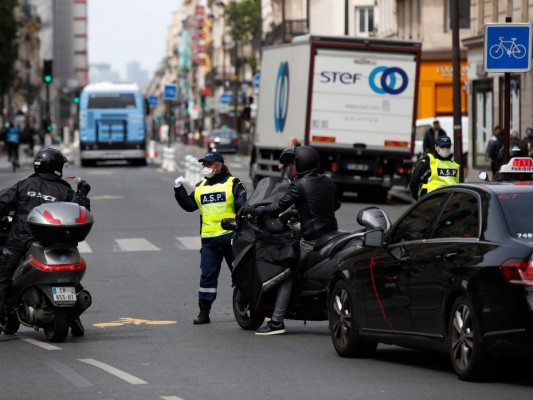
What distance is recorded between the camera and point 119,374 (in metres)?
11.3

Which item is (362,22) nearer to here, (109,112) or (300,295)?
(109,112)

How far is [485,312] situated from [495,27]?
903 cm

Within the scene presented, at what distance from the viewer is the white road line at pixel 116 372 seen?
35.7 ft

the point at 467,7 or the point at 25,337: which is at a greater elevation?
the point at 467,7

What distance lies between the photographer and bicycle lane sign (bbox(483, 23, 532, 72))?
1838cm

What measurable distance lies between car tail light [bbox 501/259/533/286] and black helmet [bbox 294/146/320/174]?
14.5 feet

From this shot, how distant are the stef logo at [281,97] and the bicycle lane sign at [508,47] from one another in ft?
65.9

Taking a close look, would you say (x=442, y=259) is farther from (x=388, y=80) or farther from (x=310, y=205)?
(x=388, y=80)

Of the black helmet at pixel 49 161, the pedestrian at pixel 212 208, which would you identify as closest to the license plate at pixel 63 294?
the black helmet at pixel 49 161

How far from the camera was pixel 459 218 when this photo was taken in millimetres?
10711

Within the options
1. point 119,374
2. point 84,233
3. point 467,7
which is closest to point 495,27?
point 84,233

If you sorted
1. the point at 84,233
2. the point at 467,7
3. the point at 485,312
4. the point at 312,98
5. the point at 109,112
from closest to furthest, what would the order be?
1. the point at 485,312
2. the point at 84,233
3. the point at 312,98
4. the point at 467,7
5. the point at 109,112

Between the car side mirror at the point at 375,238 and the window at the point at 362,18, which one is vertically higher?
the window at the point at 362,18

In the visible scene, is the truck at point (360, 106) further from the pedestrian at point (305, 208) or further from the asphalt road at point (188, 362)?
the pedestrian at point (305, 208)
